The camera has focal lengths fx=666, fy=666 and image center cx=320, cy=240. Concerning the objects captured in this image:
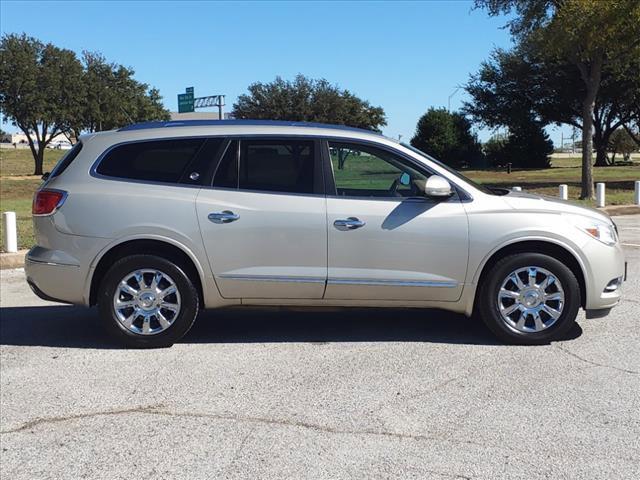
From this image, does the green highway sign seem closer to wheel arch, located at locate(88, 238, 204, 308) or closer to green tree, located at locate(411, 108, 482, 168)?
green tree, located at locate(411, 108, 482, 168)

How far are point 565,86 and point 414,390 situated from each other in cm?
4560

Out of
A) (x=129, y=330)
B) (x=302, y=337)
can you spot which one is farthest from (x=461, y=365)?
(x=129, y=330)

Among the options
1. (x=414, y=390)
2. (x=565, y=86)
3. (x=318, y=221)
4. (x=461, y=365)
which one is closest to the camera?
(x=414, y=390)

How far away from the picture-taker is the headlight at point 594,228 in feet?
17.9

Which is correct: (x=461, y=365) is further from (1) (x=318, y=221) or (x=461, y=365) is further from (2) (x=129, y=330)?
(2) (x=129, y=330)

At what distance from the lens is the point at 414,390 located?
4.51m

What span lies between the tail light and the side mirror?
2.97 m

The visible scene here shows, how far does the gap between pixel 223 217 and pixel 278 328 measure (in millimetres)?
1345

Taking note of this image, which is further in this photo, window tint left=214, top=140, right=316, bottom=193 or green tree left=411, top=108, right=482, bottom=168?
green tree left=411, top=108, right=482, bottom=168

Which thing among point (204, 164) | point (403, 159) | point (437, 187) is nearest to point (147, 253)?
point (204, 164)

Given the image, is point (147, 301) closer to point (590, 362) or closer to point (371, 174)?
point (371, 174)

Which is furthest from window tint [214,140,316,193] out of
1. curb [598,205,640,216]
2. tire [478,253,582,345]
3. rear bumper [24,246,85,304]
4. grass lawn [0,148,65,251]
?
curb [598,205,640,216]

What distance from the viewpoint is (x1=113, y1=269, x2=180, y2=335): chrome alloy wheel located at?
17.9ft

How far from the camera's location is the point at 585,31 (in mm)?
17828
